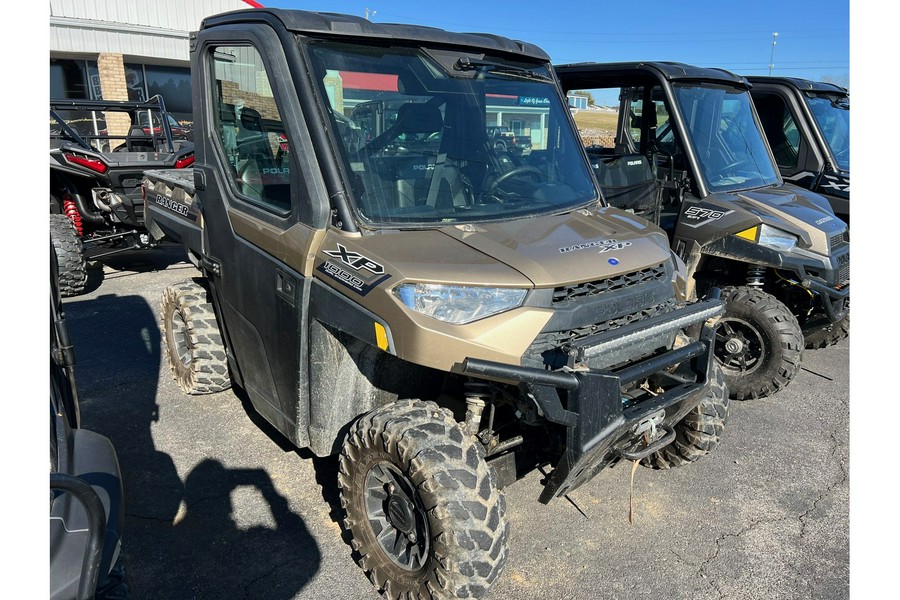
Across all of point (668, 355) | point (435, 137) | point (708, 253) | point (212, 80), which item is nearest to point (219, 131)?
point (212, 80)

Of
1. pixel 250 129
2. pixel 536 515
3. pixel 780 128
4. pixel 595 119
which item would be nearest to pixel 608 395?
pixel 536 515

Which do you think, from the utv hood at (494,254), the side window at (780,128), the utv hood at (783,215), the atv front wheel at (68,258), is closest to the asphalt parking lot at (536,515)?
the utv hood at (783,215)

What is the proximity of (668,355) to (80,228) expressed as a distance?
24.3 feet

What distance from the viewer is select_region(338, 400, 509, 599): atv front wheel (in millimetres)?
2475

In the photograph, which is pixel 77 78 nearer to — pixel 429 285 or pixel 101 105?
pixel 101 105

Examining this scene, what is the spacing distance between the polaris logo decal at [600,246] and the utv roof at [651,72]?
2893 mm

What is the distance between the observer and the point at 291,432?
325 centimetres

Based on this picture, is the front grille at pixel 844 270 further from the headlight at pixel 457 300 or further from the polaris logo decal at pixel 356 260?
the polaris logo decal at pixel 356 260

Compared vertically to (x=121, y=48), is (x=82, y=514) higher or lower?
lower

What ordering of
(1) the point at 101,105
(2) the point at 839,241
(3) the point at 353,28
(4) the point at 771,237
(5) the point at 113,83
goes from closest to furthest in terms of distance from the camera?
(3) the point at 353,28 → (4) the point at 771,237 → (2) the point at 839,241 → (1) the point at 101,105 → (5) the point at 113,83

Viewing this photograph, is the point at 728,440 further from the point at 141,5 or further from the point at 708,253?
the point at 141,5

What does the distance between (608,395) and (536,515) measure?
1.27 metres

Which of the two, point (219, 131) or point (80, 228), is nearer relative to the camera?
point (219, 131)

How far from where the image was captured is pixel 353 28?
2.91 m
